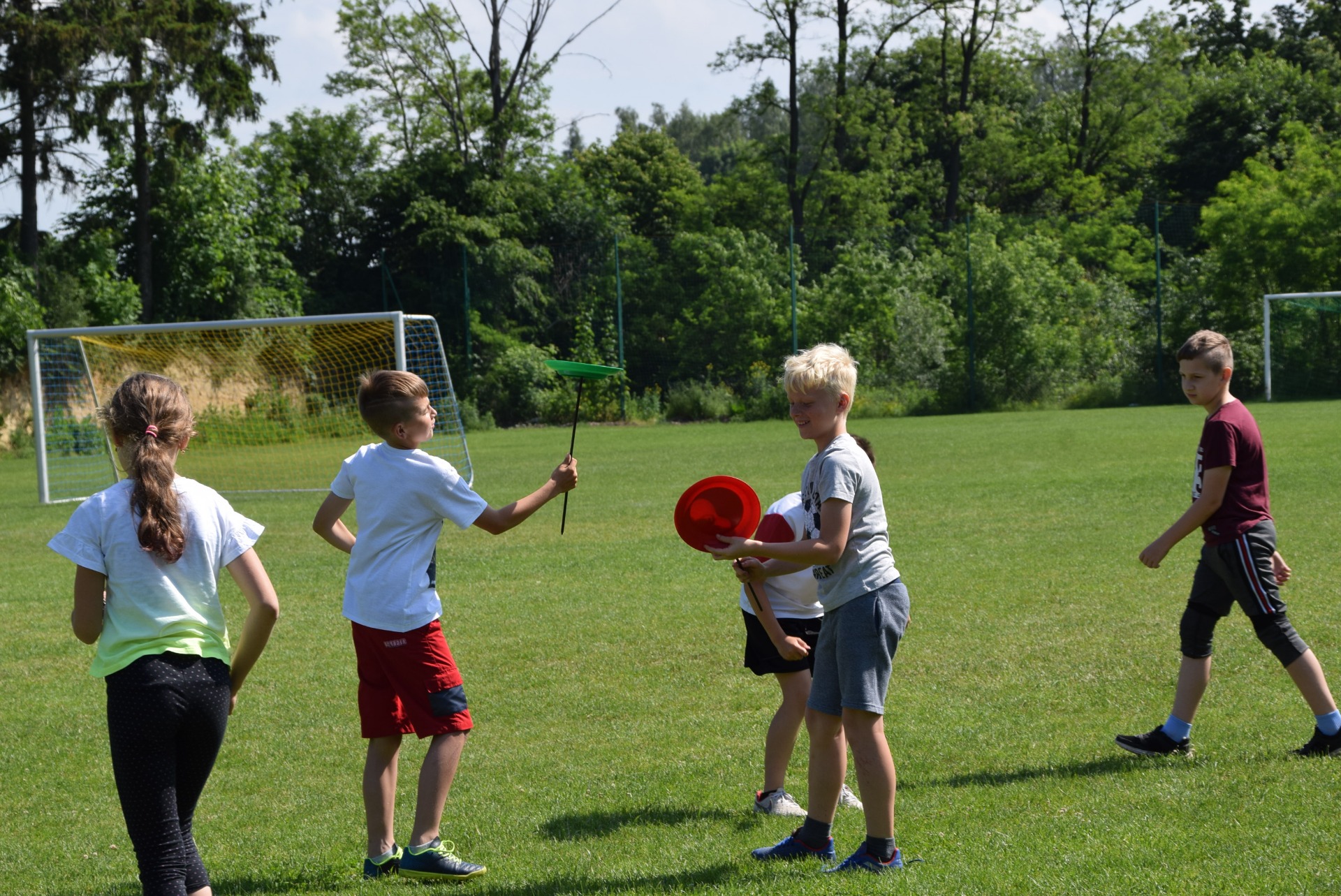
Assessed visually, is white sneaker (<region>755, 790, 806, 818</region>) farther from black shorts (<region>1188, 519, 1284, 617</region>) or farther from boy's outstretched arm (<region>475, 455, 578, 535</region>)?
black shorts (<region>1188, 519, 1284, 617</region>)

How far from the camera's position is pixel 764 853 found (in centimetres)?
390

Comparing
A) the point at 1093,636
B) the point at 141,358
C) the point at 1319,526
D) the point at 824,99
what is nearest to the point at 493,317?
the point at 141,358

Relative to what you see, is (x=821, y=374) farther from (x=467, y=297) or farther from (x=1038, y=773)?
(x=467, y=297)

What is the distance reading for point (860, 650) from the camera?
12.0ft

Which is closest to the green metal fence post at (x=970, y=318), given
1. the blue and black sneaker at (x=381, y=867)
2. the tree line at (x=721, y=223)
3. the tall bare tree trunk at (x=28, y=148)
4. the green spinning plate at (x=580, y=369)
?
the tree line at (x=721, y=223)

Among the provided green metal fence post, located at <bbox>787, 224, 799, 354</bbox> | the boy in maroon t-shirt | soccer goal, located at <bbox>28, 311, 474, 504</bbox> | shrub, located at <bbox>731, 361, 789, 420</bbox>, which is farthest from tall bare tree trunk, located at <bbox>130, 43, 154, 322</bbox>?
the boy in maroon t-shirt

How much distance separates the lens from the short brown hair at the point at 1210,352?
4.80 m

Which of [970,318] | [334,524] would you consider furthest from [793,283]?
[334,524]

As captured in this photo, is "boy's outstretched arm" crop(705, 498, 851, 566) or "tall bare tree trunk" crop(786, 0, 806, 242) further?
"tall bare tree trunk" crop(786, 0, 806, 242)

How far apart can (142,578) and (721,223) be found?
1599 inches

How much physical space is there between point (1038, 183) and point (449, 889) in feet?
151

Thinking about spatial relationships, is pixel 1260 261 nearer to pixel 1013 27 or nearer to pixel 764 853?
pixel 1013 27

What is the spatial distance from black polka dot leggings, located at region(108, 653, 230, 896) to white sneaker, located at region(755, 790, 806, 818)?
2.02 metres

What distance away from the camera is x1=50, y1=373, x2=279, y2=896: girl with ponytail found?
3.09 metres
